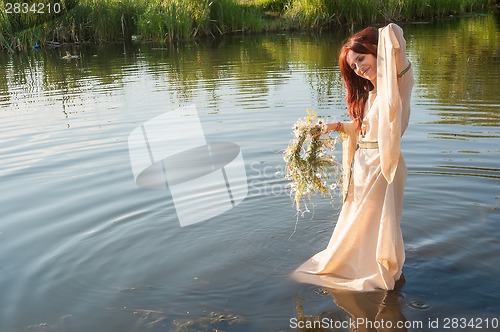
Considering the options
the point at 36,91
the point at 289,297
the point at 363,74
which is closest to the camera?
the point at 363,74

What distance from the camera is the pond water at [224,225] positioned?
4.58 meters

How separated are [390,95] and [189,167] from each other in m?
4.48

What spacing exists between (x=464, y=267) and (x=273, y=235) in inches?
70.3

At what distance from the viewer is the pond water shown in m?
4.58

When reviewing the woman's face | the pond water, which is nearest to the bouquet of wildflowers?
the woman's face

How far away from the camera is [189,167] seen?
27.1 feet

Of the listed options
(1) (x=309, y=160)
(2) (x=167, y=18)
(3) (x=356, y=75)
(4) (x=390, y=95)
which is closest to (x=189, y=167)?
(1) (x=309, y=160)

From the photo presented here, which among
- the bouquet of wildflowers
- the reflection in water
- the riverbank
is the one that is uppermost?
the riverbank

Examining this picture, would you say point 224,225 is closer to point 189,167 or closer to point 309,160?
point 309,160

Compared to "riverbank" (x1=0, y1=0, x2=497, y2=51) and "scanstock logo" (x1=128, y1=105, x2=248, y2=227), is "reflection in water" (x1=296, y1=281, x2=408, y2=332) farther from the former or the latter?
"riverbank" (x1=0, y1=0, x2=497, y2=51)

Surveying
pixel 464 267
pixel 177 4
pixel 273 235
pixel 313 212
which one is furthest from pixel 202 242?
pixel 177 4

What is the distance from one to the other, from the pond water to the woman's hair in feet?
4.55

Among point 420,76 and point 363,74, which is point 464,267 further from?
point 420,76

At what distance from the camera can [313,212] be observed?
6.36 m
